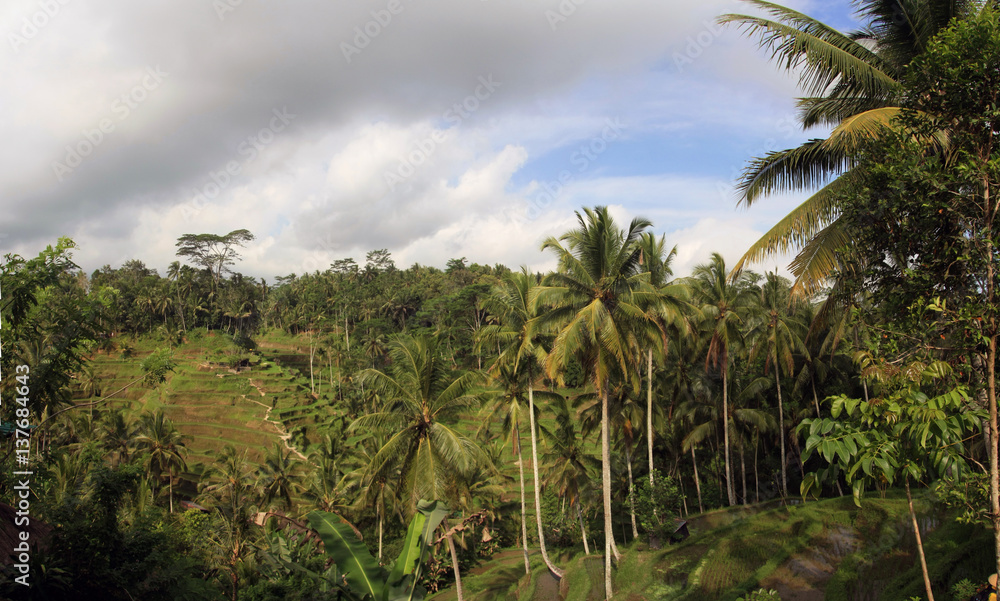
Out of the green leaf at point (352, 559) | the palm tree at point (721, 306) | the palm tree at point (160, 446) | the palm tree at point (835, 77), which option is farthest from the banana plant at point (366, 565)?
the palm tree at point (160, 446)

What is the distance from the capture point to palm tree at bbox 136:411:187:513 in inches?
1261

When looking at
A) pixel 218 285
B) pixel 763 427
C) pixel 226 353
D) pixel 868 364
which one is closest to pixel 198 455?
pixel 226 353

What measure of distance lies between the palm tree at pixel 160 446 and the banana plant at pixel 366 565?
31763 millimetres

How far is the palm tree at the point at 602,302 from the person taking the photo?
13531 mm

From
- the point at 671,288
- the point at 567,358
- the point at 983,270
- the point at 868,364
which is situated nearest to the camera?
the point at 983,270

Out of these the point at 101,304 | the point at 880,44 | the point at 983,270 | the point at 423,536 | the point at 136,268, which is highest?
the point at 136,268

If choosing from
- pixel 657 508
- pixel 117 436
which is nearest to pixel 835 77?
pixel 657 508

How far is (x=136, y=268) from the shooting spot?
266 feet

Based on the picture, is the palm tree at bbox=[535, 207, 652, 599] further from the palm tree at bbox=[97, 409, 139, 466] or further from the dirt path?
the dirt path

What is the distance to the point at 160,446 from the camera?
106 feet

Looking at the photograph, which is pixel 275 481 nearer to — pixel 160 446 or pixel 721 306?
pixel 160 446

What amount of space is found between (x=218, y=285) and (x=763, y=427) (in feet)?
249

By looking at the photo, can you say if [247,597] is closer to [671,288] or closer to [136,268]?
[671,288]

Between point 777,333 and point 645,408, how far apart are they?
22.5 feet
